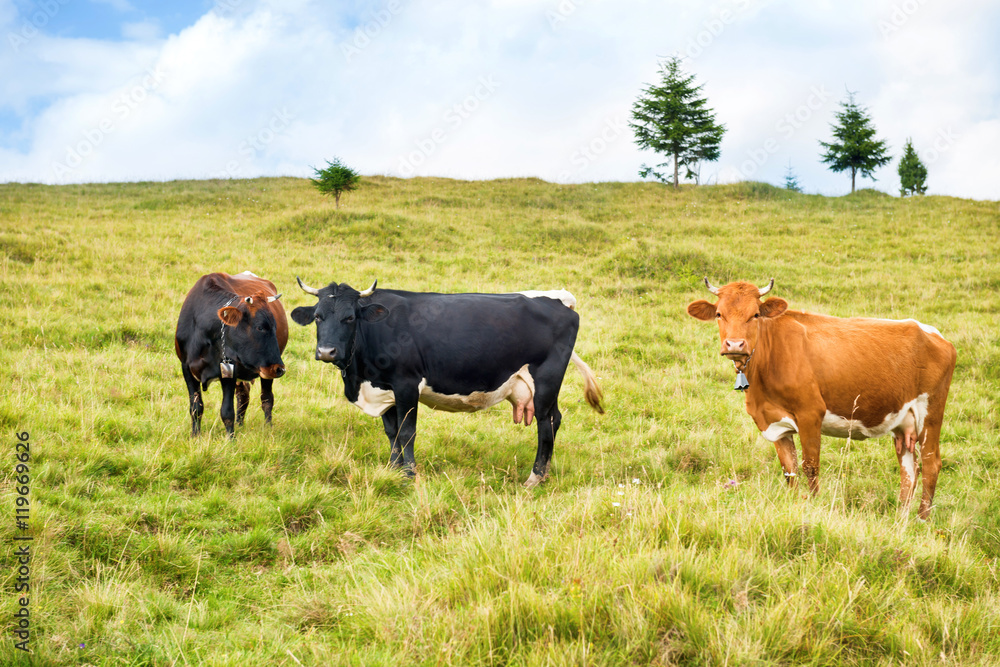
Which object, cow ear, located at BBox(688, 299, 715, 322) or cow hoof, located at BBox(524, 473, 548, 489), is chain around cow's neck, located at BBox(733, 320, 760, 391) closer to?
cow ear, located at BBox(688, 299, 715, 322)

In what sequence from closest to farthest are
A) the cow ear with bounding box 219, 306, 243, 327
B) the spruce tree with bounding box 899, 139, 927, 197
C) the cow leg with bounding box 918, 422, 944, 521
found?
the cow leg with bounding box 918, 422, 944, 521 < the cow ear with bounding box 219, 306, 243, 327 < the spruce tree with bounding box 899, 139, 927, 197

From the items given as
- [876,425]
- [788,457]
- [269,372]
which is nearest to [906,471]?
[876,425]

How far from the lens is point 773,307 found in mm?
5539

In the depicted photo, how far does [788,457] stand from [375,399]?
3.94 m

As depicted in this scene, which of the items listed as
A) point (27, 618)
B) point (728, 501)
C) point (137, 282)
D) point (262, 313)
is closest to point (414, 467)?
point (262, 313)

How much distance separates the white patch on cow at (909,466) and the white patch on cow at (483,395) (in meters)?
3.56

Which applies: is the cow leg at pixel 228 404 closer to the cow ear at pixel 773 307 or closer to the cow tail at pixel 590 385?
the cow tail at pixel 590 385

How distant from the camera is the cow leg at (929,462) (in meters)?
5.70

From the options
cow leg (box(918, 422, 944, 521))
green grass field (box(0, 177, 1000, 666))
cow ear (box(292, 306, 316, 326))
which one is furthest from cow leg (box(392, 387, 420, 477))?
cow leg (box(918, 422, 944, 521))

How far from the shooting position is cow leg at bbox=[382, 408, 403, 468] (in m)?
6.34

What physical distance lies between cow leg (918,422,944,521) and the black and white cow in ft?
11.2

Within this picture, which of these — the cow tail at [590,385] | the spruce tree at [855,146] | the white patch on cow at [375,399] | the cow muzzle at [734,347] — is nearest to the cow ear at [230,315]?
the white patch on cow at [375,399]

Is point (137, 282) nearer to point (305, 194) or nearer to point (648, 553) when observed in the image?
point (648, 553)

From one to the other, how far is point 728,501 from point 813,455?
A: 1.28m
